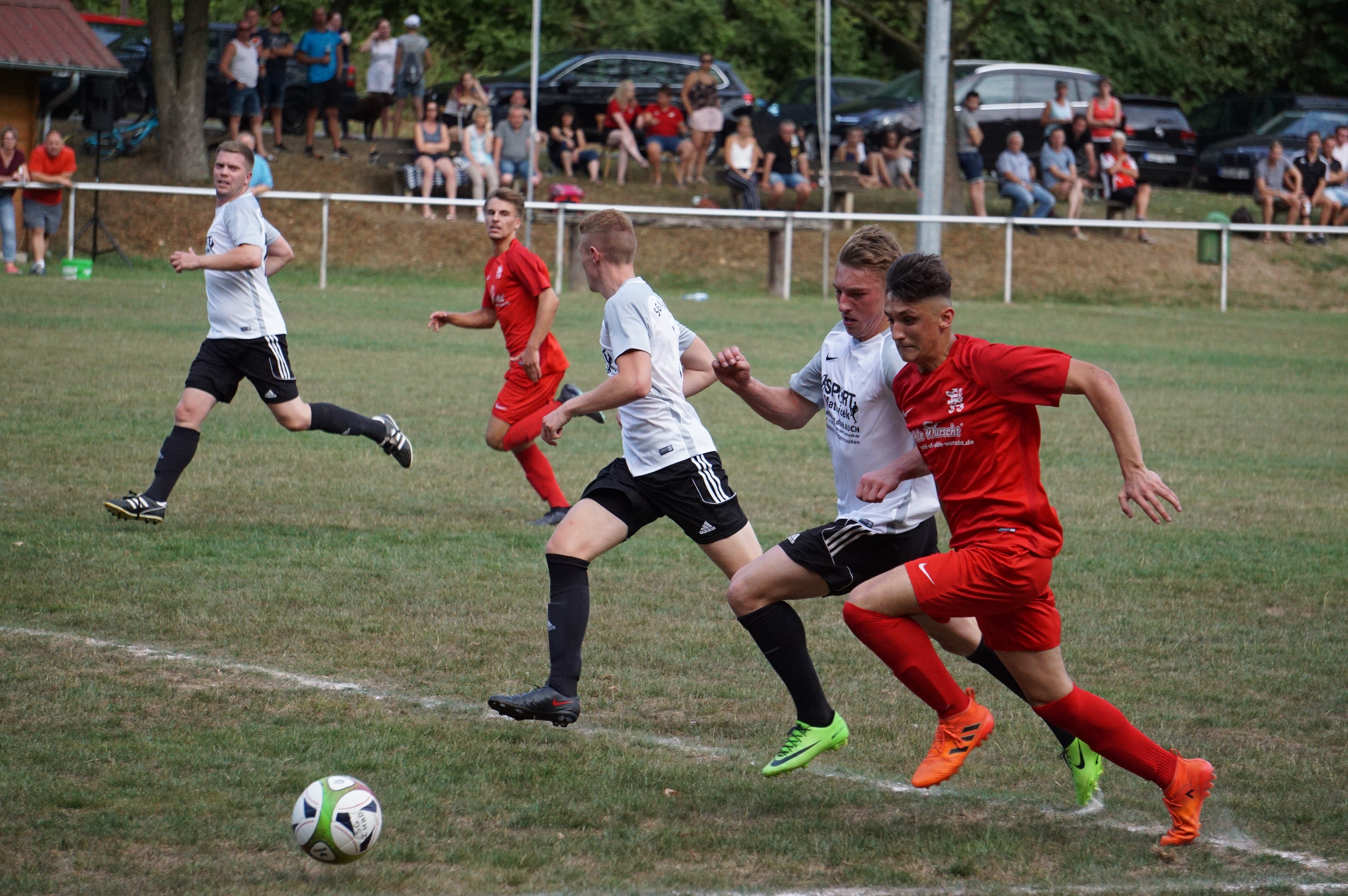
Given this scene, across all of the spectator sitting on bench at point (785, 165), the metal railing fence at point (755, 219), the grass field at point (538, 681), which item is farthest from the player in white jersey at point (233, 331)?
the spectator sitting on bench at point (785, 165)

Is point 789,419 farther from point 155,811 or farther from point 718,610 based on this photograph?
point 155,811

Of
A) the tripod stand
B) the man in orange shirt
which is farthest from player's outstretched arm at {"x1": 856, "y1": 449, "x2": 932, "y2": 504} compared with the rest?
the tripod stand

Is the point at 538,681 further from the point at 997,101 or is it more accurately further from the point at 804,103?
the point at 997,101

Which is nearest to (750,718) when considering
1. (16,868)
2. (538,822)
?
(538,822)

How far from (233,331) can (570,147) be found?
18552 mm

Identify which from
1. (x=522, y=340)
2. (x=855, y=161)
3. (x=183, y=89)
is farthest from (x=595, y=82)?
(x=522, y=340)

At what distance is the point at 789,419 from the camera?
5.01 metres

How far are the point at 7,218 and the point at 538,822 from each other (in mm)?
18307

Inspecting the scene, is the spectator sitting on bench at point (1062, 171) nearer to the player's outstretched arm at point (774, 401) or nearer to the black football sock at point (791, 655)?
the player's outstretched arm at point (774, 401)

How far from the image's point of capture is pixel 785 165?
25188mm

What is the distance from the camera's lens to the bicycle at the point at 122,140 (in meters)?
25.4

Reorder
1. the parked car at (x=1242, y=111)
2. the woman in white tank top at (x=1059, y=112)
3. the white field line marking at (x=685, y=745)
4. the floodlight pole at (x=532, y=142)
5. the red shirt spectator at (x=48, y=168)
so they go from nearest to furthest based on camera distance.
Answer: the white field line marking at (x=685, y=745)
the red shirt spectator at (x=48, y=168)
the floodlight pole at (x=532, y=142)
the woman in white tank top at (x=1059, y=112)
the parked car at (x=1242, y=111)

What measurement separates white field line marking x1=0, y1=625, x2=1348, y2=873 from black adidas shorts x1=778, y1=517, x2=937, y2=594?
2.20 feet

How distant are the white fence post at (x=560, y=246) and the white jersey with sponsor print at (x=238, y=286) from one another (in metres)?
12.5
